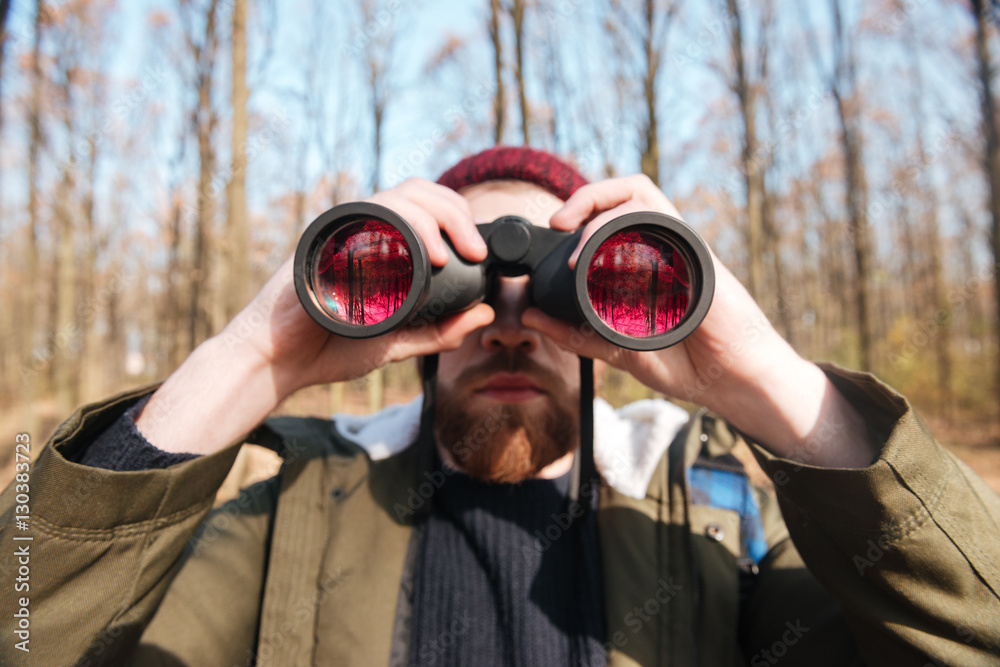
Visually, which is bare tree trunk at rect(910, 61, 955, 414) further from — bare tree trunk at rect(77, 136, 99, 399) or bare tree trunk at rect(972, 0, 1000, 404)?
bare tree trunk at rect(77, 136, 99, 399)

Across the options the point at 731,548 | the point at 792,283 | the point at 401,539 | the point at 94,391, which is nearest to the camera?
the point at 731,548

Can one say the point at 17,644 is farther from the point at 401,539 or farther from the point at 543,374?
the point at 543,374

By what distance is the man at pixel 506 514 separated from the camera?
38.7 inches

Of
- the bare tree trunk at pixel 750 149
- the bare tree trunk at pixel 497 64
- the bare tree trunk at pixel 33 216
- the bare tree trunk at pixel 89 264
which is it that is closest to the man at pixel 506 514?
the bare tree trunk at pixel 497 64

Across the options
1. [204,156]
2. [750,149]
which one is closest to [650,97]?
[750,149]

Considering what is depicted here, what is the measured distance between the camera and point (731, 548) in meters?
1.25

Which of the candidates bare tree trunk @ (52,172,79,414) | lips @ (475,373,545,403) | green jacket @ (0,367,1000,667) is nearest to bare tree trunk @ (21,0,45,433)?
bare tree trunk @ (52,172,79,414)

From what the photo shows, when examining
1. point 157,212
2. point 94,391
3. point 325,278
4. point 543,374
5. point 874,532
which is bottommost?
point 94,391

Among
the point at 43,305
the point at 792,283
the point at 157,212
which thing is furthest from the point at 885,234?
the point at 43,305

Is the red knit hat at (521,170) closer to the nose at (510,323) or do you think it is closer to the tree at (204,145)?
the nose at (510,323)

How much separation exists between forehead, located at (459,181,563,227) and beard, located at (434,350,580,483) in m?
0.43

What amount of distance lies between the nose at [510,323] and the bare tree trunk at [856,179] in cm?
716

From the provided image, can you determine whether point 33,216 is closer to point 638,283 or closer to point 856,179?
point 638,283

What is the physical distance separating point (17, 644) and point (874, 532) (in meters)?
1.52
